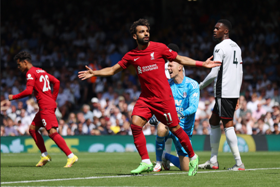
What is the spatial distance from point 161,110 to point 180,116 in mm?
1204

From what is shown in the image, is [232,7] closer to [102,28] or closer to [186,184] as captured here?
[102,28]

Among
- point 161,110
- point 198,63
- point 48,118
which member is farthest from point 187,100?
point 48,118

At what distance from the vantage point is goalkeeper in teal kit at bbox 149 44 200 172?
304 inches

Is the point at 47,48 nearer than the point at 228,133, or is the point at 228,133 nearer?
the point at 228,133

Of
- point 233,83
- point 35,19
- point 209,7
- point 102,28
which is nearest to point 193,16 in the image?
point 209,7

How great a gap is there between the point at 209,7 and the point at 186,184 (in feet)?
57.6

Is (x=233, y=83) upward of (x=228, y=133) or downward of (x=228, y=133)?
upward

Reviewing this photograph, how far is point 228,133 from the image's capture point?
7707 mm

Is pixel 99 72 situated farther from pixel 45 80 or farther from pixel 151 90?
pixel 45 80

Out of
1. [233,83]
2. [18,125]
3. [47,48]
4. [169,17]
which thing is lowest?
[18,125]

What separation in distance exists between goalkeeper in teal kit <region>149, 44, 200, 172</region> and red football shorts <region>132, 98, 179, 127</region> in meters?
0.95

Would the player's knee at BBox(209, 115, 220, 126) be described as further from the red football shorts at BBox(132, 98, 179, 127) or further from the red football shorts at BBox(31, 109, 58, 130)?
the red football shorts at BBox(31, 109, 58, 130)

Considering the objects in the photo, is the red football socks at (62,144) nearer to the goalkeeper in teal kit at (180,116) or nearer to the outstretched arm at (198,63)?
the goalkeeper in teal kit at (180,116)

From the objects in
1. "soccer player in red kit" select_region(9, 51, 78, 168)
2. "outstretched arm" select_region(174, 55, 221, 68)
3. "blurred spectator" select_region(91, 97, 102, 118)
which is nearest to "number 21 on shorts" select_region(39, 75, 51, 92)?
"soccer player in red kit" select_region(9, 51, 78, 168)
